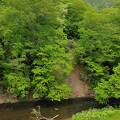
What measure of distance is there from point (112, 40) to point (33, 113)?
45.2 ft

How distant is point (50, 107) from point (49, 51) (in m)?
5.84

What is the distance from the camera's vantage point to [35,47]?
138 feet

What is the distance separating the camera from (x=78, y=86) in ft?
149

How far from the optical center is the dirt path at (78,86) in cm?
4473

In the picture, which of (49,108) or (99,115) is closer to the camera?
(99,115)

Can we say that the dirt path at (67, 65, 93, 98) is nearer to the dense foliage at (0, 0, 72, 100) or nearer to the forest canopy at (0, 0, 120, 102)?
the forest canopy at (0, 0, 120, 102)

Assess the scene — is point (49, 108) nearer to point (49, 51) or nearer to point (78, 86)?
point (49, 51)

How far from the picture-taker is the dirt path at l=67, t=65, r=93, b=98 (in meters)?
44.7

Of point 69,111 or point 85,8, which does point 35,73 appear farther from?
point 85,8

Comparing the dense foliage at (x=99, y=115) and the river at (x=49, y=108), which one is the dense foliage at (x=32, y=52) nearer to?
the river at (x=49, y=108)

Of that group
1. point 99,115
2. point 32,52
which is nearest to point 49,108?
point 32,52

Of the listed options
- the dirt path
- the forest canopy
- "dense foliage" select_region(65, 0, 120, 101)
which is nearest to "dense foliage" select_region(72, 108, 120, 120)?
the forest canopy

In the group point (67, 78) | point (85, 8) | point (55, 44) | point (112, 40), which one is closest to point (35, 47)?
point (55, 44)

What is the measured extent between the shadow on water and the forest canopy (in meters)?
1.14
